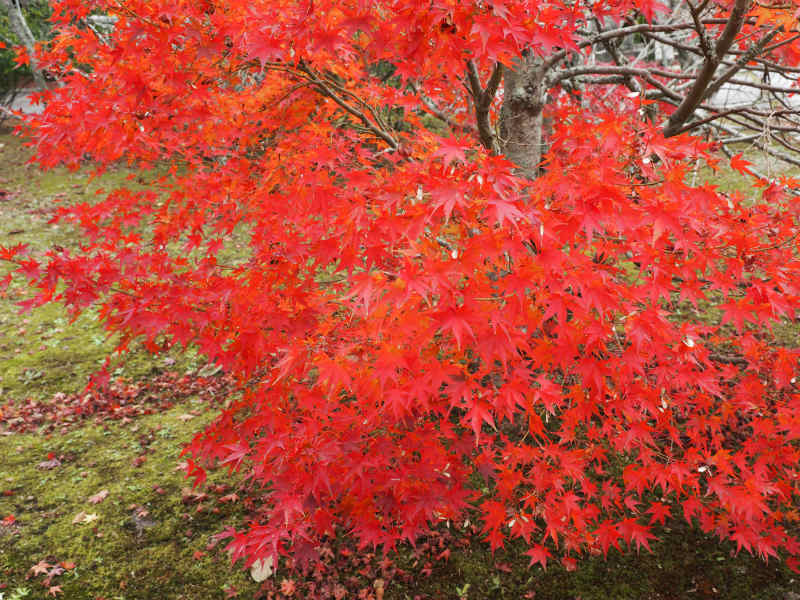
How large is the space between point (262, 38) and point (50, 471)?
442 centimetres

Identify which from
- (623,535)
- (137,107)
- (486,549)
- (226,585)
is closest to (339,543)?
(226,585)

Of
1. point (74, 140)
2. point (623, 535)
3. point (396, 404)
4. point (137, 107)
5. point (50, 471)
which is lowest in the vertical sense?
point (50, 471)

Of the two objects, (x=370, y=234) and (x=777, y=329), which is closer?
(x=370, y=234)

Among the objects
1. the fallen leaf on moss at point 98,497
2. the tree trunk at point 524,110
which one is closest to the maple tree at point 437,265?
the tree trunk at point 524,110

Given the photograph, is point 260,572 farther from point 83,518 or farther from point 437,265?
point 437,265

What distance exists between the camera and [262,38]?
2.63 m

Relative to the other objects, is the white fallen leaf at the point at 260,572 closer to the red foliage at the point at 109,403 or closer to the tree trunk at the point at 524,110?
the red foliage at the point at 109,403

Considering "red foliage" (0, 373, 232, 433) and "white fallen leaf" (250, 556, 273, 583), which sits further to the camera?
"red foliage" (0, 373, 232, 433)

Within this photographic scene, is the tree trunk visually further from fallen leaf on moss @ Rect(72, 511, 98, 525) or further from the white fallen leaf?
fallen leaf on moss @ Rect(72, 511, 98, 525)

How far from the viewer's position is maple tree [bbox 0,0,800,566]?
7.40ft

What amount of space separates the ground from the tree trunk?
291cm

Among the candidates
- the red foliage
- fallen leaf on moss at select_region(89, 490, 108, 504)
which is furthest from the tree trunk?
fallen leaf on moss at select_region(89, 490, 108, 504)

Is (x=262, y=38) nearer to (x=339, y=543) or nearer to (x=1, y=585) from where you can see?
(x=339, y=543)

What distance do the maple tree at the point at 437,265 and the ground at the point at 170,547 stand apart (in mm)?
252
